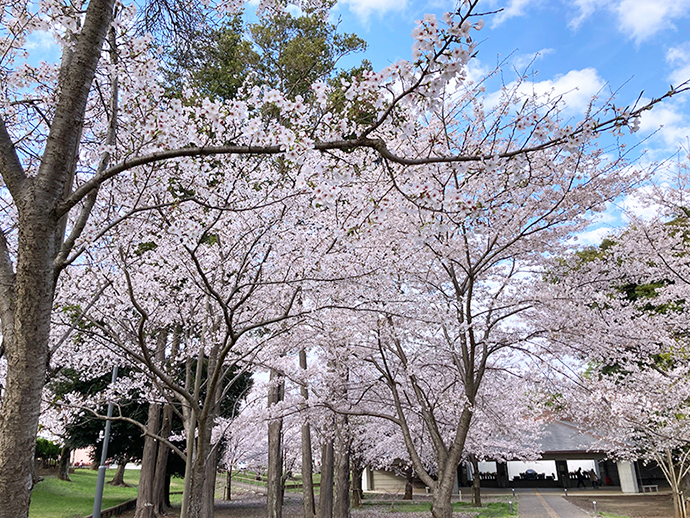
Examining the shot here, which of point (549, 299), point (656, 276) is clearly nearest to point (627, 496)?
point (656, 276)

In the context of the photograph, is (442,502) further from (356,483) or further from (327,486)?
(356,483)

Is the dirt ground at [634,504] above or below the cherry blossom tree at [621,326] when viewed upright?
below

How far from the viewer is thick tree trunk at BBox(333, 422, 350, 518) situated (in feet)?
37.7

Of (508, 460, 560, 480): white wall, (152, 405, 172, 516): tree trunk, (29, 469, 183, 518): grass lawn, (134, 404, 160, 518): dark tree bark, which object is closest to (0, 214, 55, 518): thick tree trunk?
(134, 404, 160, 518): dark tree bark

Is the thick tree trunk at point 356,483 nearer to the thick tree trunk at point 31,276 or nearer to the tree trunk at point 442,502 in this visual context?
the tree trunk at point 442,502

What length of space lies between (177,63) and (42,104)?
4.70ft

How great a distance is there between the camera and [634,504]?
1864 centimetres

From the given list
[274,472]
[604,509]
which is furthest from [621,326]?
[604,509]

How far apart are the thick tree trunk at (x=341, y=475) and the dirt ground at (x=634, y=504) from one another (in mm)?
10321

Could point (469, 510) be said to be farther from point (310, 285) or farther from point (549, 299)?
point (310, 285)

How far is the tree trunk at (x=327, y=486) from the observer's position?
11.1 metres

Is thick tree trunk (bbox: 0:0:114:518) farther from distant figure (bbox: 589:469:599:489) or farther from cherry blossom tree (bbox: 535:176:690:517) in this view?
distant figure (bbox: 589:469:599:489)

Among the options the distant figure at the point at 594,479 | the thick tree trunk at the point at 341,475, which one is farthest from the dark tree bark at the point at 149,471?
the distant figure at the point at 594,479

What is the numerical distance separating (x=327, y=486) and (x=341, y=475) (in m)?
0.63
